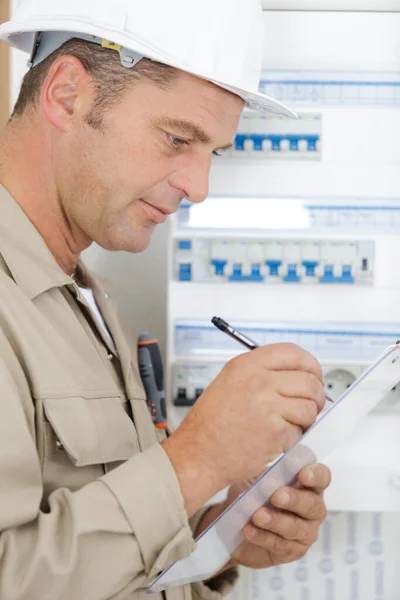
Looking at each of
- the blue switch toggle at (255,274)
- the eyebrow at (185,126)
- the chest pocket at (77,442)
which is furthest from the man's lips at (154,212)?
the blue switch toggle at (255,274)

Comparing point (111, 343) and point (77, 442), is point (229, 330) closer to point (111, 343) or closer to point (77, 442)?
point (111, 343)

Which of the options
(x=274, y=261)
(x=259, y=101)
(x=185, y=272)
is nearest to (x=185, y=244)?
(x=185, y=272)

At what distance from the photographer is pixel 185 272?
134 centimetres

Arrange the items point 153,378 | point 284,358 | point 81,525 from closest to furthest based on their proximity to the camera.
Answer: point 81,525 < point 284,358 < point 153,378

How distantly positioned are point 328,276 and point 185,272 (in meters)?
0.27

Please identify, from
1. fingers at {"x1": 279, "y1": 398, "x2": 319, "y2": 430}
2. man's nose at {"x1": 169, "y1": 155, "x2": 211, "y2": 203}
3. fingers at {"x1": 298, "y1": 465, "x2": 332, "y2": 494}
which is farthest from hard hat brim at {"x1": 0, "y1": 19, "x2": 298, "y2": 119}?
fingers at {"x1": 298, "y1": 465, "x2": 332, "y2": 494}

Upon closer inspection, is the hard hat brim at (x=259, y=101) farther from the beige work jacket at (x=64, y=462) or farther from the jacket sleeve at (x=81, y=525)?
the jacket sleeve at (x=81, y=525)

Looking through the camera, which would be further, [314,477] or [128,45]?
[314,477]

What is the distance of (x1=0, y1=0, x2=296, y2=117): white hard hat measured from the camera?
0.88m

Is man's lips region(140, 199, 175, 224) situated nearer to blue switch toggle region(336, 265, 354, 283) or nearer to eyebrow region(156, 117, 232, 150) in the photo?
eyebrow region(156, 117, 232, 150)

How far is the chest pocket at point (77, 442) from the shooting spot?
803 millimetres

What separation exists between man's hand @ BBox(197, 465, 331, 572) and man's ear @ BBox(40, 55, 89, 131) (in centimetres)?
58

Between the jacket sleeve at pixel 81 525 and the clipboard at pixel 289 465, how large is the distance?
12cm

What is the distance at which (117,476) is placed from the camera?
737 mm
